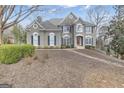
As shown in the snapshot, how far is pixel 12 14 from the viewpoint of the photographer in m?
5.40

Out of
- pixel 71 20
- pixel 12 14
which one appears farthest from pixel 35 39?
pixel 71 20

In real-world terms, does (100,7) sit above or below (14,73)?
above

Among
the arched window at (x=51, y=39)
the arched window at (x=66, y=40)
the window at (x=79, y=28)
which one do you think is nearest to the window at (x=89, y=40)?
the window at (x=79, y=28)

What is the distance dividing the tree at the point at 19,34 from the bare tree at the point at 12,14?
91 mm

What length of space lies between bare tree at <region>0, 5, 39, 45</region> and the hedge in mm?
253

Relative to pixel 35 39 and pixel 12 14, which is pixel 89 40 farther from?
pixel 12 14

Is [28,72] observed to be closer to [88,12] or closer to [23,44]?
[23,44]

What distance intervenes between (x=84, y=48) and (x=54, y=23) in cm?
62

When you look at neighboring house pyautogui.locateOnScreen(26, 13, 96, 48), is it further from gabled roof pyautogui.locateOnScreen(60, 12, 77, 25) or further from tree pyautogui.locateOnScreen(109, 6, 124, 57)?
tree pyautogui.locateOnScreen(109, 6, 124, 57)

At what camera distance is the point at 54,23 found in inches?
212

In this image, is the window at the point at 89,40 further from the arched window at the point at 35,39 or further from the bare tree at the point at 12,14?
the bare tree at the point at 12,14

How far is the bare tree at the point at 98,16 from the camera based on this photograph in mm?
5324
